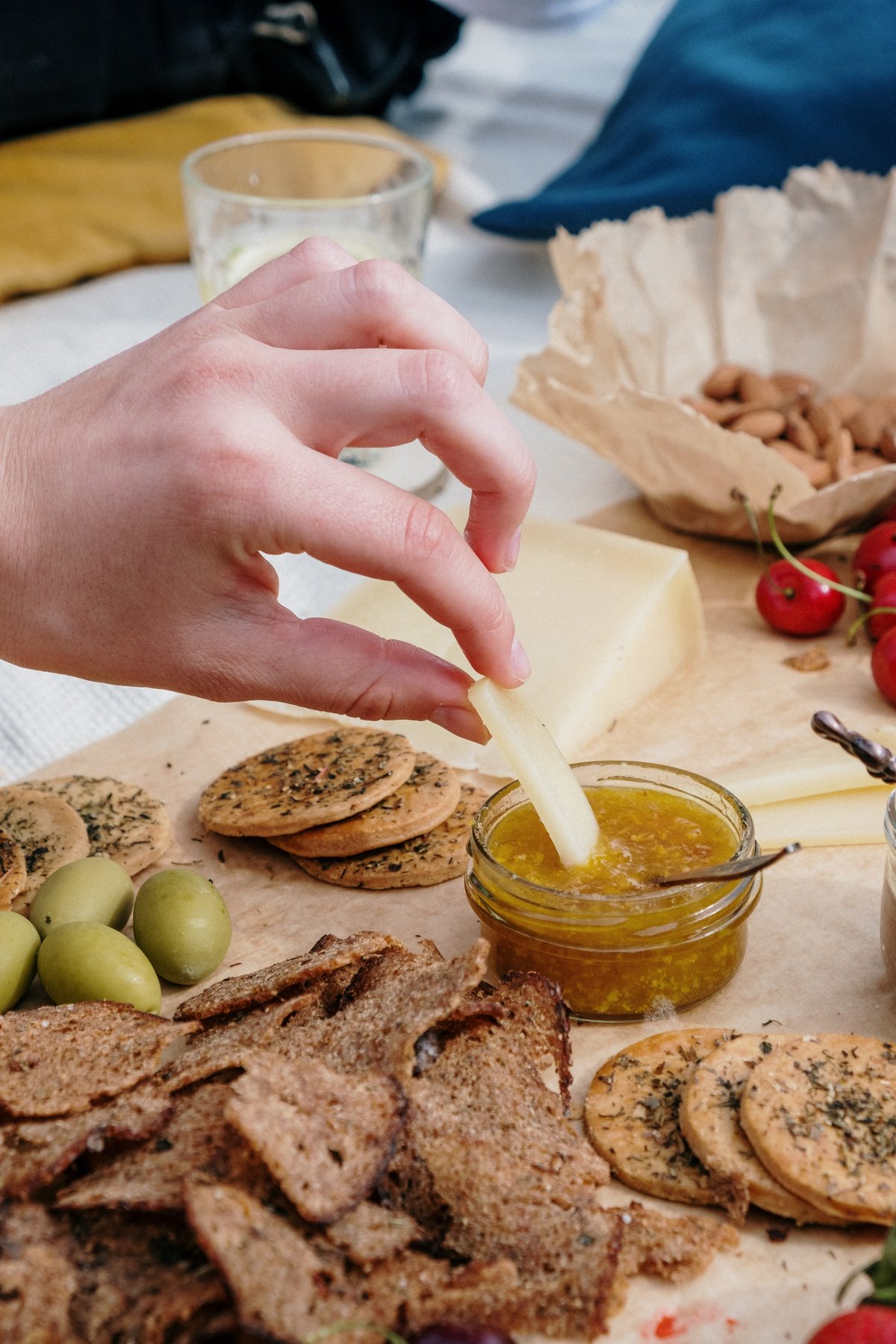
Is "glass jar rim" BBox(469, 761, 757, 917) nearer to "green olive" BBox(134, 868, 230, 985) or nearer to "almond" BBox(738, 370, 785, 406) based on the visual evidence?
"green olive" BBox(134, 868, 230, 985)

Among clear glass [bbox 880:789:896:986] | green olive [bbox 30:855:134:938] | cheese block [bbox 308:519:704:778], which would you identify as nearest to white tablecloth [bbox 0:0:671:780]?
cheese block [bbox 308:519:704:778]

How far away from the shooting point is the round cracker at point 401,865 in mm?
1756

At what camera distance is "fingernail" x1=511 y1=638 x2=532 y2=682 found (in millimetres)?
1524

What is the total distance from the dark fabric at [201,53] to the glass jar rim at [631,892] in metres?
2.73

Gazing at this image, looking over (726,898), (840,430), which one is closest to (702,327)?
(840,430)

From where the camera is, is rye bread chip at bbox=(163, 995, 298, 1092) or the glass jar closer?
rye bread chip at bbox=(163, 995, 298, 1092)

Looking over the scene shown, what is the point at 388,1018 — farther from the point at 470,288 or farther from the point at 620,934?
the point at 470,288

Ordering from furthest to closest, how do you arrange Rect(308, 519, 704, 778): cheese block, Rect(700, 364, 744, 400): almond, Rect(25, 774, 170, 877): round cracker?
Rect(700, 364, 744, 400): almond, Rect(308, 519, 704, 778): cheese block, Rect(25, 774, 170, 877): round cracker

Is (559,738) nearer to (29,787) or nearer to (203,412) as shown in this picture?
(29,787)

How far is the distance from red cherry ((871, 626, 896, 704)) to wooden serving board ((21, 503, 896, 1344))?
0.04 m

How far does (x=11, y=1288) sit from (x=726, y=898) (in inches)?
32.5


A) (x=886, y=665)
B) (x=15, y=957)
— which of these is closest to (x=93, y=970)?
(x=15, y=957)

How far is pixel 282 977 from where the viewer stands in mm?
1440

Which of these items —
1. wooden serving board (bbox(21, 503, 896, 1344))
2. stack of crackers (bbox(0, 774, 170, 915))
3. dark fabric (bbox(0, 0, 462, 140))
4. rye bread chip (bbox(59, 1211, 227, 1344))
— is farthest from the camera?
dark fabric (bbox(0, 0, 462, 140))
